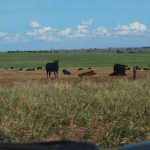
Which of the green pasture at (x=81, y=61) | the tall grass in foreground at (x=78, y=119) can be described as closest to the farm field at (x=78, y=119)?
the tall grass in foreground at (x=78, y=119)

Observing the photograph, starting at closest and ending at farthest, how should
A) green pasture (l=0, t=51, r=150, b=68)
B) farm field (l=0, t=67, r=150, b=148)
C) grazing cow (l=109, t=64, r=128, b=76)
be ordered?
farm field (l=0, t=67, r=150, b=148) < grazing cow (l=109, t=64, r=128, b=76) < green pasture (l=0, t=51, r=150, b=68)

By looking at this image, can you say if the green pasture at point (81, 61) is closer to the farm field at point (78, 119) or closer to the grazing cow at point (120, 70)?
the grazing cow at point (120, 70)

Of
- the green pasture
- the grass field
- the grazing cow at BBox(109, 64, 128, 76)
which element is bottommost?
the green pasture

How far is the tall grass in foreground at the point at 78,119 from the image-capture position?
732cm

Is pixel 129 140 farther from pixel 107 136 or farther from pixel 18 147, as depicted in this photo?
pixel 18 147

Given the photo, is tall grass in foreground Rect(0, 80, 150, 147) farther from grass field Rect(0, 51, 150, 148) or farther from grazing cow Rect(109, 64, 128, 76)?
grazing cow Rect(109, 64, 128, 76)

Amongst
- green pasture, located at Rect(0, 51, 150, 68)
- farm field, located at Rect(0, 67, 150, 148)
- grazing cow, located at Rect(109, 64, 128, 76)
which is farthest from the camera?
green pasture, located at Rect(0, 51, 150, 68)

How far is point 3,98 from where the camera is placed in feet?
35.1

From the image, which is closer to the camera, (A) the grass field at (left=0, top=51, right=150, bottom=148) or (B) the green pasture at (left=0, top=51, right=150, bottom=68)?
(A) the grass field at (left=0, top=51, right=150, bottom=148)

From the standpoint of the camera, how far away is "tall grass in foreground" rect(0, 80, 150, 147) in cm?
732

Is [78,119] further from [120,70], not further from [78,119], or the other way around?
[120,70]

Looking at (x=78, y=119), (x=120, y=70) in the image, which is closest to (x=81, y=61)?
(x=120, y=70)

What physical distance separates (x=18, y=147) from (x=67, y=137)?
15.9ft

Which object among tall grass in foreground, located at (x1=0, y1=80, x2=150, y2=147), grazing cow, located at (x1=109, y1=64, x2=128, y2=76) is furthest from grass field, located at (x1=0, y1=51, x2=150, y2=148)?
grazing cow, located at (x1=109, y1=64, x2=128, y2=76)
